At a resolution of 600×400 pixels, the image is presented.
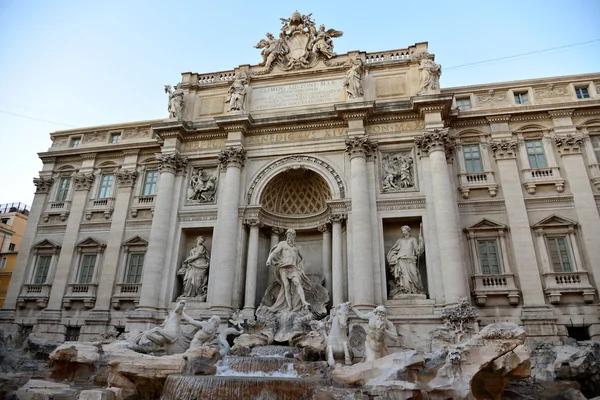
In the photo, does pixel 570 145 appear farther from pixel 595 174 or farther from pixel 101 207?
pixel 101 207

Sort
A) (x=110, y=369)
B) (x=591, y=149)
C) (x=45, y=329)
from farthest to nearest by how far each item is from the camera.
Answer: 1. (x=45, y=329)
2. (x=591, y=149)
3. (x=110, y=369)

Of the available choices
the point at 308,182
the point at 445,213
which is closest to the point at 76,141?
the point at 308,182

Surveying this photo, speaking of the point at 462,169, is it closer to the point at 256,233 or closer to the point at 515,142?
the point at 515,142

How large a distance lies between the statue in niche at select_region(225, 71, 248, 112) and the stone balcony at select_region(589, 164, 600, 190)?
15.4 metres

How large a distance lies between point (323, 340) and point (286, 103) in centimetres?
1136

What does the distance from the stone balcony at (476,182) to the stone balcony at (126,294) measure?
1517 centimetres

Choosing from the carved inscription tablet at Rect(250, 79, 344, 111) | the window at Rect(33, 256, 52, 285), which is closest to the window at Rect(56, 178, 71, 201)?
the window at Rect(33, 256, 52, 285)

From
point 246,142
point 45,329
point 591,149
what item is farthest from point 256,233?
point 591,149

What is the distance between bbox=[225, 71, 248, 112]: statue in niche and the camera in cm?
1934

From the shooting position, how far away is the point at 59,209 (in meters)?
21.8

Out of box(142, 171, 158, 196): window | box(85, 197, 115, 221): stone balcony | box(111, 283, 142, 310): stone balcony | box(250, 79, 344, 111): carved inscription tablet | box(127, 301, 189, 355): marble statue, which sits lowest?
box(127, 301, 189, 355): marble statue

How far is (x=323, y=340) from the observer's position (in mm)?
13383

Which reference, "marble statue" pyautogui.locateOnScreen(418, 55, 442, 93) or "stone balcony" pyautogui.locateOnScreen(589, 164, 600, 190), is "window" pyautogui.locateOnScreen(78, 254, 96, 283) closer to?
"marble statue" pyautogui.locateOnScreen(418, 55, 442, 93)

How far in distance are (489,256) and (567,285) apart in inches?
111
